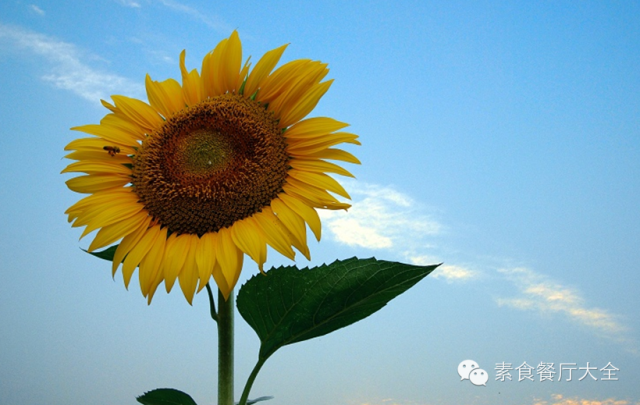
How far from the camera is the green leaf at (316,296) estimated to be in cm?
206

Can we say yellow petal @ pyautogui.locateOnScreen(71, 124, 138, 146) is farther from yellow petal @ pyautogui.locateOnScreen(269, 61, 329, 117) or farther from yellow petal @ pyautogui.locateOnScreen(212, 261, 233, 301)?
yellow petal @ pyautogui.locateOnScreen(212, 261, 233, 301)

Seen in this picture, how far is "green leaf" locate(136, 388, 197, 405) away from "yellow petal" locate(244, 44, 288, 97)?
3.78ft

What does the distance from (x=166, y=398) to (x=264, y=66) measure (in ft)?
4.11

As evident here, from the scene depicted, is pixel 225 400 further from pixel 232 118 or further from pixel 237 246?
pixel 232 118

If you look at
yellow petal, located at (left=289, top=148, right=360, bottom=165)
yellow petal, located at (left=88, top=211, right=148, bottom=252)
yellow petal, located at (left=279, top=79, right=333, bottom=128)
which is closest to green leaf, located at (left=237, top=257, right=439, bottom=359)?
yellow petal, located at (left=289, top=148, right=360, bottom=165)

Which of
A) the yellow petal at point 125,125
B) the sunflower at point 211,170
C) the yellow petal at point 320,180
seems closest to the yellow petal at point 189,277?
the sunflower at point 211,170

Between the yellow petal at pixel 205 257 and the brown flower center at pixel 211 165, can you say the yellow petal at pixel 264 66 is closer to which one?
the brown flower center at pixel 211 165

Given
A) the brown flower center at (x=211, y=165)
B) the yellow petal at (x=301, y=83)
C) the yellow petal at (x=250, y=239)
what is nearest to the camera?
the yellow petal at (x=250, y=239)

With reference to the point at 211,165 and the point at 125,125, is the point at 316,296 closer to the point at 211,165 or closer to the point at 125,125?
the point at 211,165

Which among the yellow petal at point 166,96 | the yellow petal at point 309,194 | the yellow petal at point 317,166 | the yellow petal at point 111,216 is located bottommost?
the yellow petal at point 111,216

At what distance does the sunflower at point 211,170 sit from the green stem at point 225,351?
164mm

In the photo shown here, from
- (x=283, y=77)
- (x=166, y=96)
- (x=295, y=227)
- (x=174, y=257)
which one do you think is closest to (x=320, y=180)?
(x=295, y=227)

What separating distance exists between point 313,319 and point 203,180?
64 centimetres

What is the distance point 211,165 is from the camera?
2.34 m
